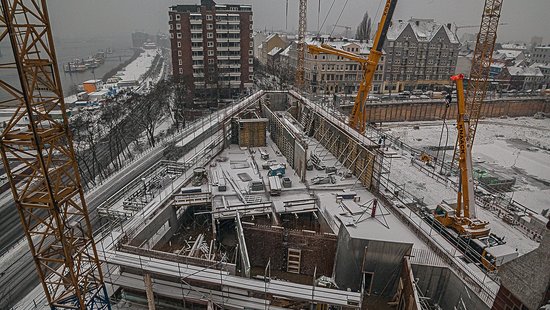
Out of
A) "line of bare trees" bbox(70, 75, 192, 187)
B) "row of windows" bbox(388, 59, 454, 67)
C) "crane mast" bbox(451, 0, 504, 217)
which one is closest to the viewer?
"crane mast" bbox(451, 0, 504, 217)

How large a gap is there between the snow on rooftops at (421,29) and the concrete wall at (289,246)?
5454 centimetres

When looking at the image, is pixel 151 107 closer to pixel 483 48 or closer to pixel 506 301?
pixel 483 48

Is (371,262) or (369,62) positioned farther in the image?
(369,62)

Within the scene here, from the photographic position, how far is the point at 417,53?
60.0 m

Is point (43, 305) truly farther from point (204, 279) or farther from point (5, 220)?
point (5, 220)

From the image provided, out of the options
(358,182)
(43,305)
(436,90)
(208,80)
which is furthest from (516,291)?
(436,90)

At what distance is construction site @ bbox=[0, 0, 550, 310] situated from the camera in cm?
833

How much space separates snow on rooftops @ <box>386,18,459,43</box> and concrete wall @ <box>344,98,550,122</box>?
14.9 m

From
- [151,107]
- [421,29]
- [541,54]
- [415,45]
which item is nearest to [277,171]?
[151,107]

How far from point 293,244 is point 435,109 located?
47.8 m

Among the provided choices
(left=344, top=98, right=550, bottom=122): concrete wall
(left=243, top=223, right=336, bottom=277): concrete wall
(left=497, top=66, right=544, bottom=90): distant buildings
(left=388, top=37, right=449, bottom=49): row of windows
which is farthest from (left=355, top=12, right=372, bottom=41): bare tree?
(left=243, top=223, right=336, bottom=277): concrete wall

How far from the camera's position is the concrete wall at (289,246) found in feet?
45.0

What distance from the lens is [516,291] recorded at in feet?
22.3

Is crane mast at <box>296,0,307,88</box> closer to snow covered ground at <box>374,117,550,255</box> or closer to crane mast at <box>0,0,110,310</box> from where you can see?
snow covered ground at <box>374,117,550,255</box>
